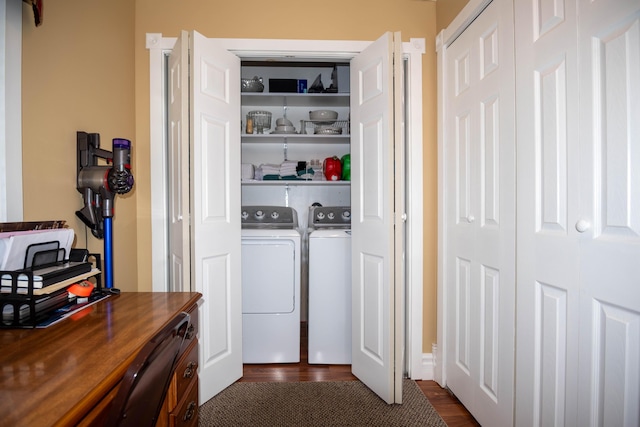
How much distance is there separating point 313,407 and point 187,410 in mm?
998

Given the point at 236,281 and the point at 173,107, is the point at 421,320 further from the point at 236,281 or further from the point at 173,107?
the point at 173,107

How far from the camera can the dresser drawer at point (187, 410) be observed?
1.13m

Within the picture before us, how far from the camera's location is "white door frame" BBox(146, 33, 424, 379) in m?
2.30

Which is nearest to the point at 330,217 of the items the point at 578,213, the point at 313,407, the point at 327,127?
the point at 327,127

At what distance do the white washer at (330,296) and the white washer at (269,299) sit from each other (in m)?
0.13

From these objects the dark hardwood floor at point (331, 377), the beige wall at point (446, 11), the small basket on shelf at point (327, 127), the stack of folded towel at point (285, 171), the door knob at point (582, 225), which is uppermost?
the beige wall at point (446, 11)

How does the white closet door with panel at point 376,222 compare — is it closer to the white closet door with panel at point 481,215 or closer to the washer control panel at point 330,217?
the white closet door with panel at point 481,215

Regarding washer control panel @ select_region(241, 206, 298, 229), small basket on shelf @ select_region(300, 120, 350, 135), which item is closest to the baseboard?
washer control panel @ select_region(241, 206, 298, 229)

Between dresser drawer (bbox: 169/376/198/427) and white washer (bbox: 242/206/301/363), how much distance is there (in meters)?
1.21

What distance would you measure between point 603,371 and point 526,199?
2.10 feet

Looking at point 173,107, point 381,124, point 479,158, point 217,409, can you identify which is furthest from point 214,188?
point 479,158

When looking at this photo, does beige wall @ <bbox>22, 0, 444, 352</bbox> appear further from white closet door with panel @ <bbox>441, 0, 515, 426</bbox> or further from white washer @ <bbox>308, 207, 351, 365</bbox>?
white washer @ <bbox>308, 207, 351, 365</bbox>

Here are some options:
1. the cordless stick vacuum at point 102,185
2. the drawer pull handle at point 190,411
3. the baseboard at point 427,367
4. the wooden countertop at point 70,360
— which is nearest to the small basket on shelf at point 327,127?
the cordless stick vacuum at point 102,185

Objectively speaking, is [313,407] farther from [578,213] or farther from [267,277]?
[578,213]
